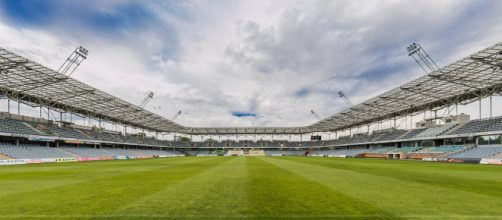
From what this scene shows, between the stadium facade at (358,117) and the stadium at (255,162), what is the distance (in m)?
0.22

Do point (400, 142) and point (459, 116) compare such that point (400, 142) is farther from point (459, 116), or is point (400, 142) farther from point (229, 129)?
point (229, 129)

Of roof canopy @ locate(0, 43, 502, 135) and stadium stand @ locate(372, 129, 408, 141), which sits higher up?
roof canopy @ locate(0, 43, 502, 135)

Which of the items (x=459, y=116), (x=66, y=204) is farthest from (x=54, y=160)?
(x=459, y=116)

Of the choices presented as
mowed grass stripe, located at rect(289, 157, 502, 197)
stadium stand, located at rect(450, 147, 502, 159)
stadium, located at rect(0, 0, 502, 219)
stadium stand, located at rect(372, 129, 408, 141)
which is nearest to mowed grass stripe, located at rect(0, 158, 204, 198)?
stadium, located at rect(0, 0, 502, 219)

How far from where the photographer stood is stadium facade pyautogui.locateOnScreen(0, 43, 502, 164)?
3275cm

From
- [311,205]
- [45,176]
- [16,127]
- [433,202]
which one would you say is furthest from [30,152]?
[433,202]

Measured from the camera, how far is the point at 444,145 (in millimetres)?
46031

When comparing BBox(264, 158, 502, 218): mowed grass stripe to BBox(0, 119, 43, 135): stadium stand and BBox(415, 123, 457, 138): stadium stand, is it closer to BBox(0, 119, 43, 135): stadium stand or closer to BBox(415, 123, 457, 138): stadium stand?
BBox(415, 123, 457, 138): stadium stand

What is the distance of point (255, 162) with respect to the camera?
1507 inches

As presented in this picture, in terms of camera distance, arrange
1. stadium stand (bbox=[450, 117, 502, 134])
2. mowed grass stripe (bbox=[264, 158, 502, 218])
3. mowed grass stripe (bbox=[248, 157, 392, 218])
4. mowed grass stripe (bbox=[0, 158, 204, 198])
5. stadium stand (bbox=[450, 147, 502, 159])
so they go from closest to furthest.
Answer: mowed grass stripe (bbox=[248, 157, 392, 218]) < mowed grass stripe (bbox=[264, 158, 502, 218]) < mowed grass stripe (bbox=[0, 158, 204, 198]) < stadium stand (bbox=[450, 147, 502, 159]) < stadium stand (bbox=[450, 117, 502, 134])

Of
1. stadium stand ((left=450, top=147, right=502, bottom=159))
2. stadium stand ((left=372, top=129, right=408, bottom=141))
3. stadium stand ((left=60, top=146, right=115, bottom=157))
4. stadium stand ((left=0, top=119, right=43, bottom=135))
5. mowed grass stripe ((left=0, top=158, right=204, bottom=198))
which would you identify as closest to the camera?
mowed grass stripe ((left=0, top=158, right=204, bottom=198))

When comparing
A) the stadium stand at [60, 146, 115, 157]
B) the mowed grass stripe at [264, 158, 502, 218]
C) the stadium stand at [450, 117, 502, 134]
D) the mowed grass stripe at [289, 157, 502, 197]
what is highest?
the stadium stand at [450, 117, 502, 134]

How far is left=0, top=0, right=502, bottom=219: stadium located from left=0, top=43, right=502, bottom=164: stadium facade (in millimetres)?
221

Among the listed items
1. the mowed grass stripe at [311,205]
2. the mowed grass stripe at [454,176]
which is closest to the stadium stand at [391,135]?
the mowed grass stripe at [454,176]
